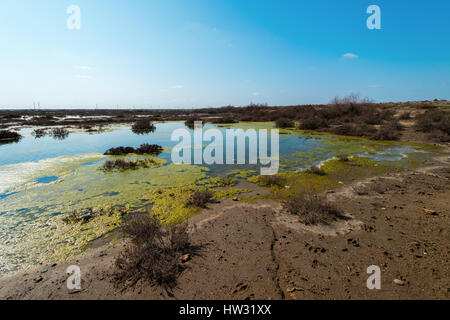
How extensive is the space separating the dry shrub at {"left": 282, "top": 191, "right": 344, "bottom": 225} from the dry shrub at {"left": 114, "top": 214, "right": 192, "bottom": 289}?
2.48 meters

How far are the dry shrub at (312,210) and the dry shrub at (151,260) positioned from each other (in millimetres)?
2485

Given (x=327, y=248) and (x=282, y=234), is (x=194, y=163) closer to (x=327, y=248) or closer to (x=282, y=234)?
(x=282, y=234)

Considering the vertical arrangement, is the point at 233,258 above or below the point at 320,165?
below

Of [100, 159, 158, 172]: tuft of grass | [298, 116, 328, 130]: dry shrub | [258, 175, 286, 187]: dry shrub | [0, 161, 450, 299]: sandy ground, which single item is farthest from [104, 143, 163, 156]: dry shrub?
[298, 116, 328, 130]: dry shrub

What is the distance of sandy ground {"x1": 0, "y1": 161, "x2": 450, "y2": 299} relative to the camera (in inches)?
94.6

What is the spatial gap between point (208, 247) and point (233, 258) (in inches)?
20.7

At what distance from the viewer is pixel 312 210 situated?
161 inches

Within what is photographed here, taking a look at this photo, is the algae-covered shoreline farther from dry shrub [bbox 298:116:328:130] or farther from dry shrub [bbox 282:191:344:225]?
dry shrub [bbox 298:116:328:130]

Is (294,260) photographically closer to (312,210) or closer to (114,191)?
(312,210)

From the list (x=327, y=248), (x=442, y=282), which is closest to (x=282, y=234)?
(x=327, y=248)

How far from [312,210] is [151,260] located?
11.1 ft

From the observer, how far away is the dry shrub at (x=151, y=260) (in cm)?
260

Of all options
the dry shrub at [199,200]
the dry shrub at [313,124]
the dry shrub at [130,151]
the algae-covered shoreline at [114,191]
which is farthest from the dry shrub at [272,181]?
the dry shrub at [313,124]

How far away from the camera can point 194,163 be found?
28.8 feet
